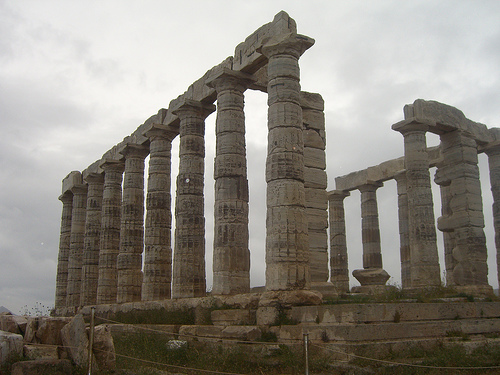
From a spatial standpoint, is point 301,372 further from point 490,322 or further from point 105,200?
point 105,200

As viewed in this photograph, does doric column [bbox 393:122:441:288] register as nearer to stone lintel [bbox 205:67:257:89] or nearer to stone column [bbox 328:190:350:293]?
stone lintel [bbox 205:67:257:89]

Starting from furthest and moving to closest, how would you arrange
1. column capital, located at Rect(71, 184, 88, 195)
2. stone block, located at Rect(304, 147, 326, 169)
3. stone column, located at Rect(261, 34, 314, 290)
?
1. column capital, located at Rect(71, 184, 88, 195)
2. stone block, located at Rect(304, 147, 326, 169)
3. stone column, located at Rect(261, 34, 314, 290)

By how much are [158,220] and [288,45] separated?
9.41 m

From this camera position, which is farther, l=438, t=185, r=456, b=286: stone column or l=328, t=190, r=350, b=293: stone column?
l=328, t=190, r=350, b=293: stone column

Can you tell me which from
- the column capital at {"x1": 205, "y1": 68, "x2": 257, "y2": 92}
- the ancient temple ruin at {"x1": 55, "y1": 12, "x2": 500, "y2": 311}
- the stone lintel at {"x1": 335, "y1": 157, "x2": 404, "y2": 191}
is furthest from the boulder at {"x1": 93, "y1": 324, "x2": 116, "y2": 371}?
the stone lintel at {"x1": 335, "y1": 157, "x2": 404, "y2": 191}

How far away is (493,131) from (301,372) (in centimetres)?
1745

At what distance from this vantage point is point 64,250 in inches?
1216

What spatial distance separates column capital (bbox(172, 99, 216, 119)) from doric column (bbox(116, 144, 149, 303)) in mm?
4325

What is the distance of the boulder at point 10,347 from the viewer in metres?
8.97

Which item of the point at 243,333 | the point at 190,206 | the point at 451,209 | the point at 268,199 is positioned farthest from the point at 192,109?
the point at 451,209

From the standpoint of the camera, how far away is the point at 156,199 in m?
21.4

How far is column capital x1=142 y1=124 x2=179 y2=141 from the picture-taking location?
850 inches

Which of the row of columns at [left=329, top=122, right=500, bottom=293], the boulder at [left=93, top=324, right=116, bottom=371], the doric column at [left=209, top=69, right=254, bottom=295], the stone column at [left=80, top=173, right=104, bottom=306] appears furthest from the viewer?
the stone column at [left=80, top=173, right=104, bottom=306]

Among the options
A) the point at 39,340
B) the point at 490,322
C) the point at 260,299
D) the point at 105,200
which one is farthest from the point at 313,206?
the point at 105,200
